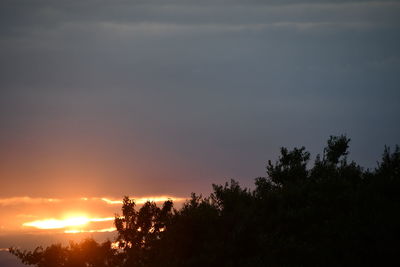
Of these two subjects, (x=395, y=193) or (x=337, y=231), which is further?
(x=395, y=193)

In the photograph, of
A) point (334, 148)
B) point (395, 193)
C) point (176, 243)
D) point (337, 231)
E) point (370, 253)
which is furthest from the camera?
point (334, 148)

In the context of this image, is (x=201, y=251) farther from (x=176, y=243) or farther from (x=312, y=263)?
(x=312, y=263)

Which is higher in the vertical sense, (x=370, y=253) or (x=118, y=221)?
(x=118, y=221)

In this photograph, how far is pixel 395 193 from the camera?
160ft

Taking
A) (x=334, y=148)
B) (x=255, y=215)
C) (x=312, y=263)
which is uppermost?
(x=334, y=148)

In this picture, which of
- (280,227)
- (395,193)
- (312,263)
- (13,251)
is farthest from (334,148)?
(13,251)

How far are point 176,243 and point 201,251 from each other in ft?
6.48

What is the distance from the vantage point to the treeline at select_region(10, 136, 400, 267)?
41.3 metres

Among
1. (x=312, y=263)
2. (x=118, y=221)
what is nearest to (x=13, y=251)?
(x=118, y=221)

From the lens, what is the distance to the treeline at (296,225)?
136 ft

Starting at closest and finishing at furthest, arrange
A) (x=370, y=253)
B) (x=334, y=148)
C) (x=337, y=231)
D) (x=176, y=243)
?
(x=370, y=253), (x=337, y=231), (x=176, y=243), (x=334, y=148)

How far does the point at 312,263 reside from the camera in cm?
4103

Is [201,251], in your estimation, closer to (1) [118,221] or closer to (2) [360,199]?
(2) [360,199]

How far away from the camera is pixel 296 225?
46625 millimetres
